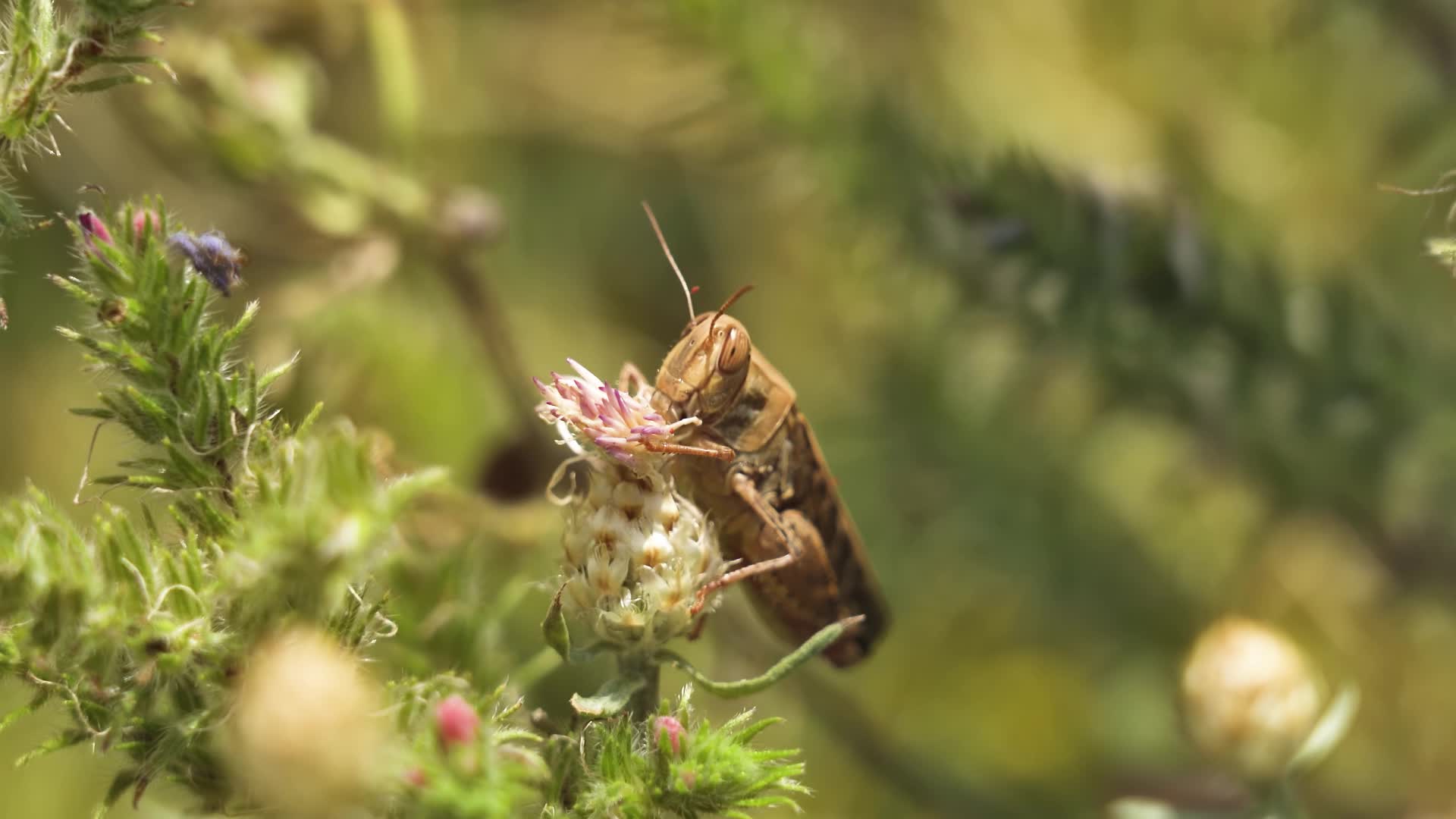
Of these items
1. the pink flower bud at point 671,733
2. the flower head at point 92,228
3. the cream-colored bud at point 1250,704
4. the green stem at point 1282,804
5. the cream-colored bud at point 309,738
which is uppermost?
the flower head at point 92,228

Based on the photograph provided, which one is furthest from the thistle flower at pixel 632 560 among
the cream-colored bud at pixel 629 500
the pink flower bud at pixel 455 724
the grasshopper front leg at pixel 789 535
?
the grasshopper front leg at pixel 789 535

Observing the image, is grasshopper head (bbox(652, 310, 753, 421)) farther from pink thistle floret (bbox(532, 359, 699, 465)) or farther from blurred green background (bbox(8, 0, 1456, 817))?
blurred green background (bbox(8, 0, 1456, 817))

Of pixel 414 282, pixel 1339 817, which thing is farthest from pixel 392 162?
pixel 1339 817

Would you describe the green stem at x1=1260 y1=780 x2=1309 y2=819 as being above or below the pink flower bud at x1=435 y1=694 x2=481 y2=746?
below

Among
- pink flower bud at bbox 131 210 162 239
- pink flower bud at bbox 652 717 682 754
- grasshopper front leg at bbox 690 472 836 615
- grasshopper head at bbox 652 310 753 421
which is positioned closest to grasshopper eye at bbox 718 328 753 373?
grasshopper head at bbox 652 310 753 421

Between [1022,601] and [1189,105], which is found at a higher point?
[1189,105]

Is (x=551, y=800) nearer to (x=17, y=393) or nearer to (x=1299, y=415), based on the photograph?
(x=1299, y=415)

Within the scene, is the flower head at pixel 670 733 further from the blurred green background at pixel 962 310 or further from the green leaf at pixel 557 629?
the blurred green background at pixel 962 310
